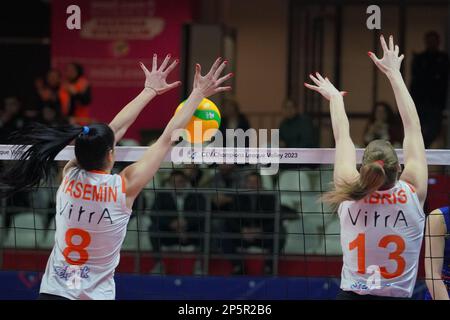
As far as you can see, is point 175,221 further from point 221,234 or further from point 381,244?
point 381,244

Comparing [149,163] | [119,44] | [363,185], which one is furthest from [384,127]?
[149,163]

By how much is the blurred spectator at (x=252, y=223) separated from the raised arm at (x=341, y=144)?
15.2 ft

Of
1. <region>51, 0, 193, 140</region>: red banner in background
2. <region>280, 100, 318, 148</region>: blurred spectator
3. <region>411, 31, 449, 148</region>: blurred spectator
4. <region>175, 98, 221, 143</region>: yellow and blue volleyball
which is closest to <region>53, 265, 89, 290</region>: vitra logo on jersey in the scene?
<region>175, 98, 221, 143</region>: yellow and blue volleyball

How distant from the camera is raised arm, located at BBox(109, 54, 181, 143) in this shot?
18.5 feet

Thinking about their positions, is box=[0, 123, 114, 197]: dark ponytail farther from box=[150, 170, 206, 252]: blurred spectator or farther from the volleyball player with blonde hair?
box=[150, 170, 206, 252]: blurred spectator

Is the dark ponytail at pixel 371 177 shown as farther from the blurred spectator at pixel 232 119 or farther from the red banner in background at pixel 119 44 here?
the red banner in background at pixel 119 44

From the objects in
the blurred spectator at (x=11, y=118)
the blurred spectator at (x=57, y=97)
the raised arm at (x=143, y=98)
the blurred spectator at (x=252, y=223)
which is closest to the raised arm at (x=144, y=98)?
the raised arm at (x=143, y=98)

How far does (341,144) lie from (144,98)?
1.23 metres

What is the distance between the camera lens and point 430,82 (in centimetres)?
1216

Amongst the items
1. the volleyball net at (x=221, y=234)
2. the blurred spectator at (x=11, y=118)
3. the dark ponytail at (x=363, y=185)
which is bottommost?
the volleyball net at (x=221, y=234)

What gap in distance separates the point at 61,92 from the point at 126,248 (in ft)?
9.49

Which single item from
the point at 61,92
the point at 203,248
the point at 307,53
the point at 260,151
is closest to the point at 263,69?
the point at 307,53

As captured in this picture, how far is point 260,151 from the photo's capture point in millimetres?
6367

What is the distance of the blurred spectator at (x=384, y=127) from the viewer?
38.8 feet
